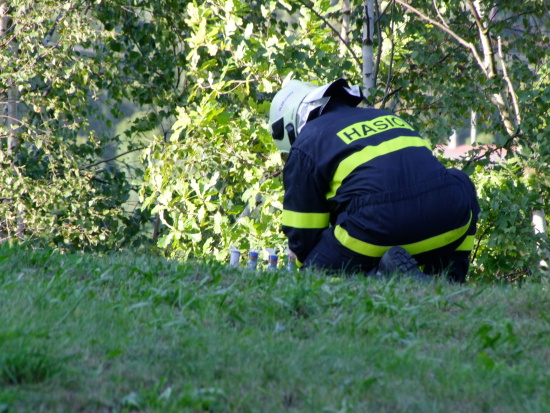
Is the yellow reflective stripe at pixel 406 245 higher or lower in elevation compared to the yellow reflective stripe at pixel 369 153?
lower

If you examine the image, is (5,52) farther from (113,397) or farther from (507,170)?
(113,397)

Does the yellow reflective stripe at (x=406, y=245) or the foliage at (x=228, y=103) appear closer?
the yellow reflective stripe at (x=406, y=245)

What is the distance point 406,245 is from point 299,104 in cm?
130

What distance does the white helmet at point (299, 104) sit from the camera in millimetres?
5191

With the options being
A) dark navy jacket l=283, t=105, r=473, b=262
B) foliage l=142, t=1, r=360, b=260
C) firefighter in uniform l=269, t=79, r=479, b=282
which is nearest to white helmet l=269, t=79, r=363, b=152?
firefighter in uniform l=269, t=79, r=479, b=282

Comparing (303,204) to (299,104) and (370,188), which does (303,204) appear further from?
(299,104)

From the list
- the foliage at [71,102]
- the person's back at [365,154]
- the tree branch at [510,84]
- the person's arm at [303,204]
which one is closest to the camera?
the person's back at [365,154]

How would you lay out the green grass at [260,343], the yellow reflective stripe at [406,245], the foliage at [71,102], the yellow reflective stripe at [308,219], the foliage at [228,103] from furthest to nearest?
the foliage at [71,102], the foliage at [228,103], the yellow reflective stripe at [308,219], the yellow reflective stripe at [406,245], the green grass at [260,343]

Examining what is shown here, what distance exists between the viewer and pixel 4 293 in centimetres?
353

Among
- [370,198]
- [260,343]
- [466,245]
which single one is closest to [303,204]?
[370,198]

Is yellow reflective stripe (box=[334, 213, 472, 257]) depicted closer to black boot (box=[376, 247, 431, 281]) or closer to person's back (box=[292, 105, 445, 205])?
black boot (box=[376, 247, 431, 281])

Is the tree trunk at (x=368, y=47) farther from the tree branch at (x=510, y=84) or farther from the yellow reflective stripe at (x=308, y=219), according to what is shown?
the yellow reflective stripe at (x=308, y=219)

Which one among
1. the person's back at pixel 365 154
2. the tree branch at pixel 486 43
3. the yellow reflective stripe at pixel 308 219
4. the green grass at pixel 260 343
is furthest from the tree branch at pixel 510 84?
the green grass at pixel 260 343

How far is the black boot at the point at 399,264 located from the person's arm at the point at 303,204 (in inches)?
22.2
